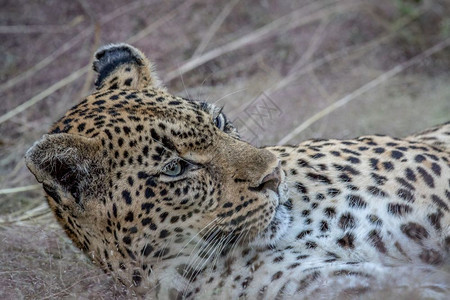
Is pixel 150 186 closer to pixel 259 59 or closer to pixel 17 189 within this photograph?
pixel 17 189

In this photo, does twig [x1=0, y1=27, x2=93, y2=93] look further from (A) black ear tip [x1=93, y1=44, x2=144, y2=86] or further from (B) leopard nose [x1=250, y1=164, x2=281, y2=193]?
(B) leopard nose [x1=250, y1=164, x2=281, y2=193]

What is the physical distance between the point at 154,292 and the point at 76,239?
580 millimetres

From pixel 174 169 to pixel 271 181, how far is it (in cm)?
57

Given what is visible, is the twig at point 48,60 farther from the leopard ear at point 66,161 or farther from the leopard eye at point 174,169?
the leopard eye at point 174,169

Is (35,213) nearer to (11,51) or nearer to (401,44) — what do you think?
(11,51)

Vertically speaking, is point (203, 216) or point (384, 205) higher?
point (203, 216)

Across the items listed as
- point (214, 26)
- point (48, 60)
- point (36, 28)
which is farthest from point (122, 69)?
point (36, 28)

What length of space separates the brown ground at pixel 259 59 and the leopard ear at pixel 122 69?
268 cm

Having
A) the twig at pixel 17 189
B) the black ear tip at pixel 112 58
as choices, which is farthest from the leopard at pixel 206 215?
the twig at pixel 17 189

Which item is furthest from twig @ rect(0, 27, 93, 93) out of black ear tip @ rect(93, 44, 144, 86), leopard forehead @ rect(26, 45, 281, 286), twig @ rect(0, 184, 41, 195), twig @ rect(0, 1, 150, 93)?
leopard forehead @ rect(26, 45, 281, 286)

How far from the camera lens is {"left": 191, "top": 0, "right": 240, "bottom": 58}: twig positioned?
31.0 ft

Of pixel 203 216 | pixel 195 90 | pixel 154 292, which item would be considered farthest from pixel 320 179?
pixel 195 90

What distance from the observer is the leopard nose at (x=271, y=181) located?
4.45 metres

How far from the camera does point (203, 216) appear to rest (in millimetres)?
4500
